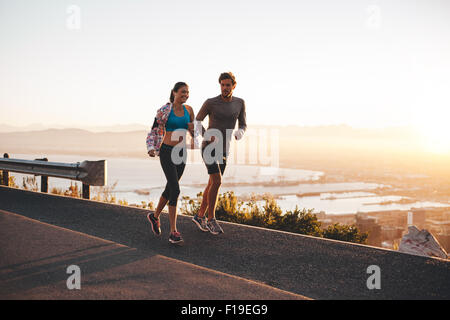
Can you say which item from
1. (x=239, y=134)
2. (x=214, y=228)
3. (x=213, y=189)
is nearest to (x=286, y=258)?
(x=214, y=228)

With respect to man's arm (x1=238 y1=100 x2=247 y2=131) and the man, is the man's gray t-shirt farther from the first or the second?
man's arm (x1=238 y1=100 x2=247 y2=131)

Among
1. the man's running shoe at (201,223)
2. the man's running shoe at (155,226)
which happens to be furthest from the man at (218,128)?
the man's running shoe at (155,226)

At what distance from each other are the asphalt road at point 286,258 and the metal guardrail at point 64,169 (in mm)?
2114

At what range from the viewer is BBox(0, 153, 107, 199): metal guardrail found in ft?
31.3

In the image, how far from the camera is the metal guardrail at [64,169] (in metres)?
9.55

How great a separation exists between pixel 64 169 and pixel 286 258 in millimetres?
7296

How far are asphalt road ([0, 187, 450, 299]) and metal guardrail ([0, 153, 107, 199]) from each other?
6.93 ft

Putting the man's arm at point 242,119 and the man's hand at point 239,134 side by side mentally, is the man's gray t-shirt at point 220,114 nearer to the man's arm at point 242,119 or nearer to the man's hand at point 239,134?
the man's hand at point 239,134

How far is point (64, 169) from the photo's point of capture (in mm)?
10180

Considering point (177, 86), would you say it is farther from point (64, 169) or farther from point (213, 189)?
point (64, 169)

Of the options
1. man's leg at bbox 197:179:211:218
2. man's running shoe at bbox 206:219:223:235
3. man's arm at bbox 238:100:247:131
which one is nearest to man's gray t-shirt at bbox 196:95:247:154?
man's arm at bbox 238:100:247:131
